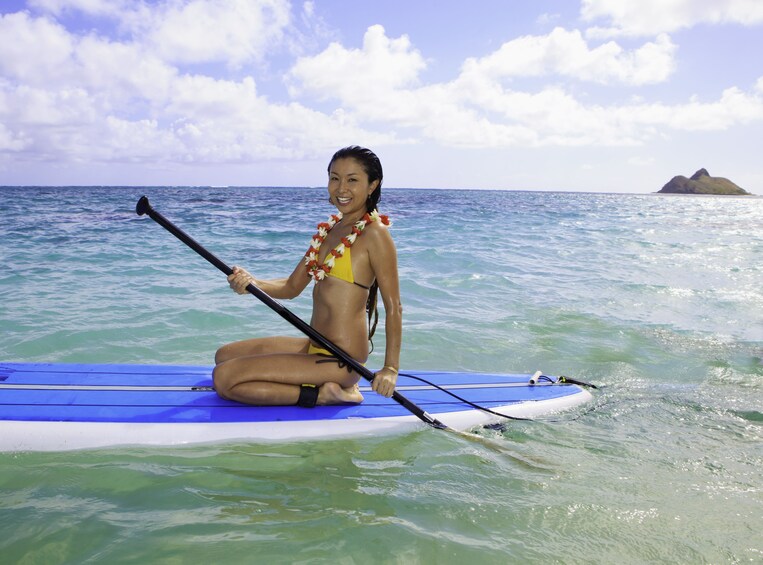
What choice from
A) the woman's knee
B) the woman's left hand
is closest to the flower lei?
the woman's left hand

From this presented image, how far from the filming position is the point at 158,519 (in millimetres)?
2740

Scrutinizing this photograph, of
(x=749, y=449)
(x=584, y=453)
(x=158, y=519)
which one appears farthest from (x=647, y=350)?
(x=158, y=519)

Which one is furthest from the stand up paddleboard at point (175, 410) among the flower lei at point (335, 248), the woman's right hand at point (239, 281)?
the flower lei at point (335, 248)

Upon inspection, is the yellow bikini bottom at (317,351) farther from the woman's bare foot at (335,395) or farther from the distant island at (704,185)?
the distant island at (704,185)

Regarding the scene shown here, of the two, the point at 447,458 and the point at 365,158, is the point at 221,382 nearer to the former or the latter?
the point at 447,458

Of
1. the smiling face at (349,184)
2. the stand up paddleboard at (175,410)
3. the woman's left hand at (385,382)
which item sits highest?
the smiling face at (349,184)

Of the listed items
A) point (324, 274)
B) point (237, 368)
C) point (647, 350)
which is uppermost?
point (324, 274)

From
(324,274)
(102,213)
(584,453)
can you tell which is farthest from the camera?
(102,213)

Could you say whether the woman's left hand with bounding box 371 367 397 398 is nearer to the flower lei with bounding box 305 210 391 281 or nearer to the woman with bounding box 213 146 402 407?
the woman with bounding box 213 146 402 407

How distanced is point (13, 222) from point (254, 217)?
8.94 metres

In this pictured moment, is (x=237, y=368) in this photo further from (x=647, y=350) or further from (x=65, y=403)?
(x=647, y=350)

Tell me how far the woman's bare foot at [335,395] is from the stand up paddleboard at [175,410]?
0.05m

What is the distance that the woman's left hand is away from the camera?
3213 millimetres

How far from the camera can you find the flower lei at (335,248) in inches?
134
